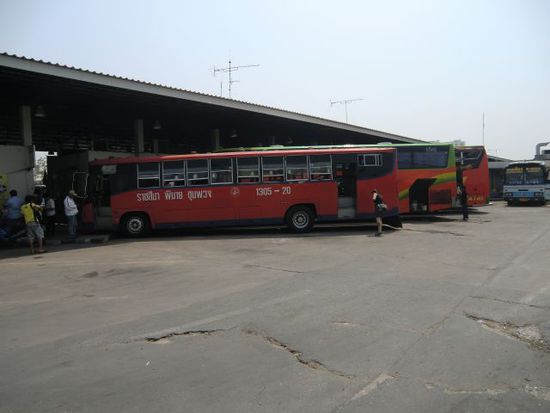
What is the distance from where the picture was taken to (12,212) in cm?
1560

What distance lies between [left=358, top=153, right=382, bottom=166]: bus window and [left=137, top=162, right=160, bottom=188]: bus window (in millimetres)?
7204

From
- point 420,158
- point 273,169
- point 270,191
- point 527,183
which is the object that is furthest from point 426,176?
point 527,183

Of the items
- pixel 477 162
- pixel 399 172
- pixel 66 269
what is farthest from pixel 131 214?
pixel 477 162

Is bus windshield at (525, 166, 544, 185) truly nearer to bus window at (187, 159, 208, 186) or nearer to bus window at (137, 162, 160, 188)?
bus window at (187, 159, 208, 186)

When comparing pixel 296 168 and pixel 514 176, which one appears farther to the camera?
pixel 514 176

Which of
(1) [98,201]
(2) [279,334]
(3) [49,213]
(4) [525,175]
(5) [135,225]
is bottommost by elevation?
(2) [279,334]

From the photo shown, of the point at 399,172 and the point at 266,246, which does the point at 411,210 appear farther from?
the point at 266,246

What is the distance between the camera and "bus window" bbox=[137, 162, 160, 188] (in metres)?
17.6

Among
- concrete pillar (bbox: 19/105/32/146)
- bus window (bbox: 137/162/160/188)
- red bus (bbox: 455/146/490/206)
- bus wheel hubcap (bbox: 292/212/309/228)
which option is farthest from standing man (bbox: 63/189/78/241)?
red bus (bbox: 455/146/490/206)

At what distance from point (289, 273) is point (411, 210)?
14.2 metres

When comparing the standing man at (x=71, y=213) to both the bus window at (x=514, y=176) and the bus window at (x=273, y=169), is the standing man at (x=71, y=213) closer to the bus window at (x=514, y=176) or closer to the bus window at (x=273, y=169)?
the bus window at (x=273, y=169)

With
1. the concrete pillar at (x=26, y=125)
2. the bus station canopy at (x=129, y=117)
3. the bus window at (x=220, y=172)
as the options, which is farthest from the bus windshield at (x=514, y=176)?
the concrete pillar at (x=26, y=125)

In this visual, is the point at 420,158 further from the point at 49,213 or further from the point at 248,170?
the point at 49,213

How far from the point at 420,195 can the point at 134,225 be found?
42.1 feet
